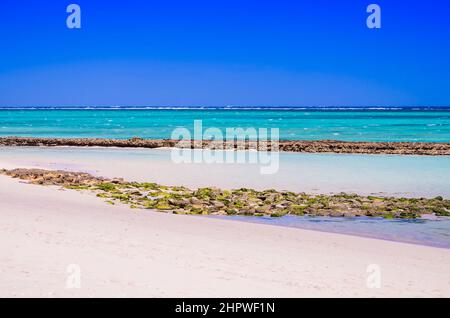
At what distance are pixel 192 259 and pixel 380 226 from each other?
5.22 meters

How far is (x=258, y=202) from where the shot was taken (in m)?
14.1

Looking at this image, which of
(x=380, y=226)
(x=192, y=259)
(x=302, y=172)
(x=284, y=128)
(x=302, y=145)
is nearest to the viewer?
(x=192, y=259)

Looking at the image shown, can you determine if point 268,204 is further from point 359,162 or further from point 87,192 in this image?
point 359,162

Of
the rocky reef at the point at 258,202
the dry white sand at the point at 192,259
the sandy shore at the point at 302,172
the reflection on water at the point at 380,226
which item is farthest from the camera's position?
the sandy shore at the point at 302,172

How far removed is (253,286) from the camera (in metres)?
6.78

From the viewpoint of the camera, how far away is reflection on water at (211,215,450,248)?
1056cm

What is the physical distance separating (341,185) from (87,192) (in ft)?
25.8

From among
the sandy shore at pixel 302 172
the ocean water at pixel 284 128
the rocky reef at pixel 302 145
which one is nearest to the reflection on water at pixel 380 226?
the sandy shore at pixel 302 172

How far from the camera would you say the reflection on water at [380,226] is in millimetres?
10562

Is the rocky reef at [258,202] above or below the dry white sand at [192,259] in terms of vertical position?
below

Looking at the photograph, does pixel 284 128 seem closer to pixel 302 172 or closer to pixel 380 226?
pixel 302 172

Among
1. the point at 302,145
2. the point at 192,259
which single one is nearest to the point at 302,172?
the point at 192,259

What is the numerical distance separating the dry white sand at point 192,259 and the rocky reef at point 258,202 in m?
1.69

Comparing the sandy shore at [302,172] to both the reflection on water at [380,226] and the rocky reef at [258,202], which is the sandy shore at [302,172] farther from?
the reflection on water at [380,226]
